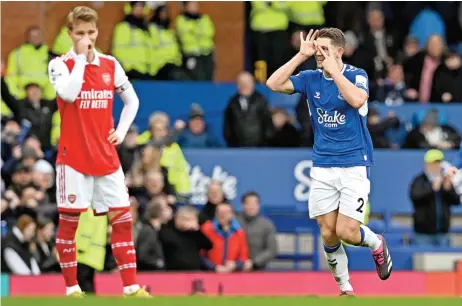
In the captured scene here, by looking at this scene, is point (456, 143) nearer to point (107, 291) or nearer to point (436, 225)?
point (436, 225)

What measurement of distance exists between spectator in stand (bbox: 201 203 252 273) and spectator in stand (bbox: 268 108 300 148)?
8.59 feet

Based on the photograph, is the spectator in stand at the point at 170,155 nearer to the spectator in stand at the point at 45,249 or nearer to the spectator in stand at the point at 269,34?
the spectator in stand at the point at 45,249

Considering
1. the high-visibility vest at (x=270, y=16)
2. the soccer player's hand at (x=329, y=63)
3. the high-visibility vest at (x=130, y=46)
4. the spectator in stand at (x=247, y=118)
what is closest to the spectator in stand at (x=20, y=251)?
the spectator in stand at (x=247, y=118)

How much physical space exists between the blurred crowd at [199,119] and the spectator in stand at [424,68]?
13 mm

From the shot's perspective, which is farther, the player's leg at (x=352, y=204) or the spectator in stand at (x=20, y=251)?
the spectator in stand at (x=20, y=251)

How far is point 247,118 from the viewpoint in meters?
19.2

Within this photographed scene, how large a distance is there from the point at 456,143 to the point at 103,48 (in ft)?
16.0

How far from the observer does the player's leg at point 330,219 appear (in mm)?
12086

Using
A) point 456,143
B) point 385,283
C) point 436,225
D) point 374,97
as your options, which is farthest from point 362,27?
point 385,283

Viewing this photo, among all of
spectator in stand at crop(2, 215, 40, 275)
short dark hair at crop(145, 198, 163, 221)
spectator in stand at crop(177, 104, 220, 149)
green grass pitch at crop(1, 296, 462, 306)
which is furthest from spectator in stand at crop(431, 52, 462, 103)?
green grass pitch at crop(1, 296, 462, 306)

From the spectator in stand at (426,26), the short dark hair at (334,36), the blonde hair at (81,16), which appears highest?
the spectator in stand at (426,26)

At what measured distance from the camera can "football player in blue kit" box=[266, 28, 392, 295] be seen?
38.8ft

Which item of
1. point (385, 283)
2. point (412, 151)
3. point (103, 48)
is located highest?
point (103, 48)

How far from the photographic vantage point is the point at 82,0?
69.7 feet
